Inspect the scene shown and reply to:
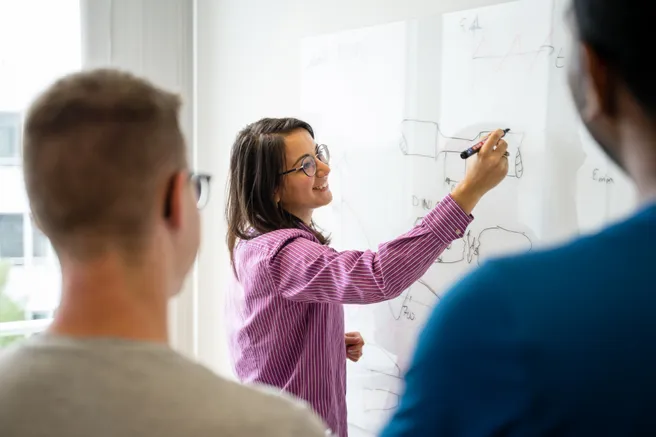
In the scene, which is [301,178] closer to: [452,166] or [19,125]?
[452,166]

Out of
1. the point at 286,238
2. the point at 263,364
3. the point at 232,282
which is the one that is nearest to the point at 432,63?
the point at 286,238

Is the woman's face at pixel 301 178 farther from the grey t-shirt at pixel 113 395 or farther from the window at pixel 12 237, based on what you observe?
the window at pixel 12 237

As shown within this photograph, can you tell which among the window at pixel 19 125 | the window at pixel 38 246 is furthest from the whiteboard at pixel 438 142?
the window at pixel 38 246

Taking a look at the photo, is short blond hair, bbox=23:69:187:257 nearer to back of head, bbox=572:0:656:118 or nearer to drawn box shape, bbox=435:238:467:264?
back of head, bbox=572:0:656:118

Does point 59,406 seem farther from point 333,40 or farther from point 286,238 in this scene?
point 333,40

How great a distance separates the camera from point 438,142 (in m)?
1.67

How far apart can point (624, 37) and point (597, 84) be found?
5 cm

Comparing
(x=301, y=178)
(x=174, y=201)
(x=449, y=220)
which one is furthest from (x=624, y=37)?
(x=301, y=178)

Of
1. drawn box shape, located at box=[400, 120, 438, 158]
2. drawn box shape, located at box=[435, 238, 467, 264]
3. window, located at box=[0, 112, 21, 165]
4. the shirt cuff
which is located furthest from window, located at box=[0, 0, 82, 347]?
the shirt cuff

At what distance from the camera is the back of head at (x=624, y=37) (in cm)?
47

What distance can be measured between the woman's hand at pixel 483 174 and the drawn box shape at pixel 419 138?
0.33 metres

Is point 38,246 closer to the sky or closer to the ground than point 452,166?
closer to the ground

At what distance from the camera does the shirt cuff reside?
4.24 feet

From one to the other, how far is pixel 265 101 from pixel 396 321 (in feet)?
3.33
